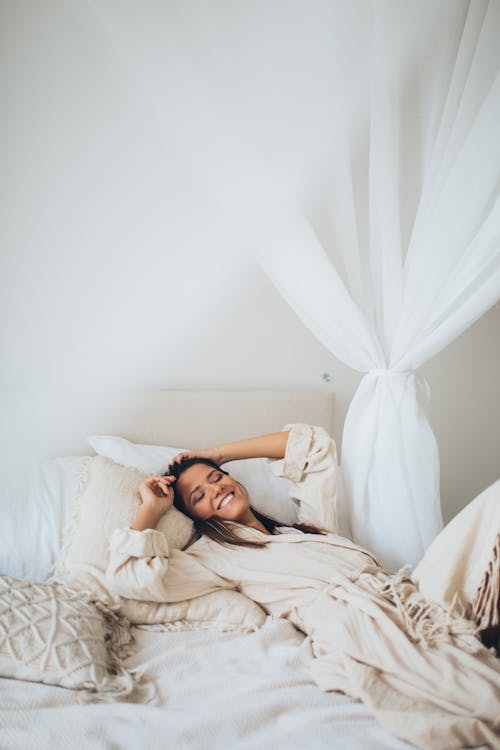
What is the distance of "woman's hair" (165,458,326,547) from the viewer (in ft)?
5.37

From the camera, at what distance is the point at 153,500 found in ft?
5.26

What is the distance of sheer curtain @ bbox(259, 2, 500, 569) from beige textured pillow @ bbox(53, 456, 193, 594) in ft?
1.72

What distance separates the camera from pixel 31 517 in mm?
1608

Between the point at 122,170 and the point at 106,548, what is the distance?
2.94ft

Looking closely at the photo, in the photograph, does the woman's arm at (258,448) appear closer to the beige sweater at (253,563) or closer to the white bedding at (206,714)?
the beige sweater at (253,563)

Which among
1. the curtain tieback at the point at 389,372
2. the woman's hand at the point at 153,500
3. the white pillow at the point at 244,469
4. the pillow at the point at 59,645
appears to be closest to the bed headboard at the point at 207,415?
the white pillow at the point at 244,469

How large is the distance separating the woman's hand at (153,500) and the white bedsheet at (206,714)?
367 mm

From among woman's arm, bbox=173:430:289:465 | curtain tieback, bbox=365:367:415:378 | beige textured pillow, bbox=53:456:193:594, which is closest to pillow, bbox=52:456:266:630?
beige textured pillow, bbox=53:456:193:594

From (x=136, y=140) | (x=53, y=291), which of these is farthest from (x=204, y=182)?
(x=53, y=291)

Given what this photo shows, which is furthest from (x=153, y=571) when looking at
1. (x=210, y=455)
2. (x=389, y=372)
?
(x=389, y=372)

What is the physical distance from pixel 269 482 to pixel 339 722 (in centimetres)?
98

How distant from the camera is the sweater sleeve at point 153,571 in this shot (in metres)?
1.38

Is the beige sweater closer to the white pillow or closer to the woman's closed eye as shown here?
the woman's closed eye

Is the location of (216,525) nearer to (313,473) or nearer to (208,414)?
(313,473)
